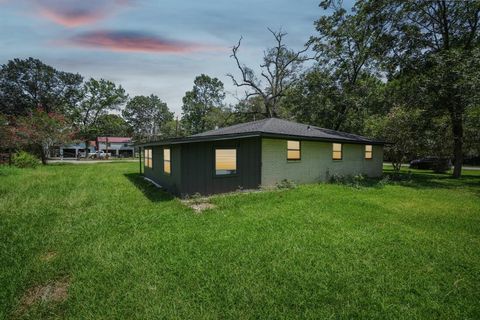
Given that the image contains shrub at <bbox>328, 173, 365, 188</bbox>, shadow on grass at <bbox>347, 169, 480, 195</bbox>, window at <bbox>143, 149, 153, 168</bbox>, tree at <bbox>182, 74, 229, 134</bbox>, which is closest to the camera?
shadow on grass at <bbox>347, 169, 480, 195</bbox>

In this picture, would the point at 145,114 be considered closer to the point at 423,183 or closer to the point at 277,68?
the point at 277,68

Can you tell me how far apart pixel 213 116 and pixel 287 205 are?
30.9 metres

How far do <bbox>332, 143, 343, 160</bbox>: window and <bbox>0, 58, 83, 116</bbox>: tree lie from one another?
41.6 meters

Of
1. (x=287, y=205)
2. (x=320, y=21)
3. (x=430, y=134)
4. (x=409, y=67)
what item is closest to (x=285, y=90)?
(x=320, y=21)

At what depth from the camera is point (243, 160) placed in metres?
9.71

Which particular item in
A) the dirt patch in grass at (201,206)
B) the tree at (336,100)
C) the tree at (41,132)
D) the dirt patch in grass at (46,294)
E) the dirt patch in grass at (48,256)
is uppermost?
the tree at (336,100)

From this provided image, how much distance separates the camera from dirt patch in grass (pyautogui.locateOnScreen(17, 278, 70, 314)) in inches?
116

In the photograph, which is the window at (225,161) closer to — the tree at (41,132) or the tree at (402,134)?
the tree at (402,134)

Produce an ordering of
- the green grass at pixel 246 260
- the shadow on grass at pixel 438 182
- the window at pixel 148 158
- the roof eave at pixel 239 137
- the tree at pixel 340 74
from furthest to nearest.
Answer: the tree at pixel 340 74 < the window at pixel 148 158 < the shadow on grass at pixel 438 182 < the roof eave at pixel 239 137 < the green grass at pixel 246 260

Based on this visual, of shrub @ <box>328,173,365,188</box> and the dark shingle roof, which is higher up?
the dark shingle roof

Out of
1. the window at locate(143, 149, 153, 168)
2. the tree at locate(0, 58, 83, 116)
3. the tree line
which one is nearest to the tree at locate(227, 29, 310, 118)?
the tree line

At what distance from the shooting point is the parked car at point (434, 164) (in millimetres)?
19594

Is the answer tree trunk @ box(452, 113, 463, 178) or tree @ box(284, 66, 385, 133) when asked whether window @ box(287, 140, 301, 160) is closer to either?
tree trunk @ box(452, 113, 463, 178)

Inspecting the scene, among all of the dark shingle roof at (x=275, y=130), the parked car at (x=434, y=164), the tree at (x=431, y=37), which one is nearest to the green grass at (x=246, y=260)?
the dark shingle roof at (x=275, y=130)
